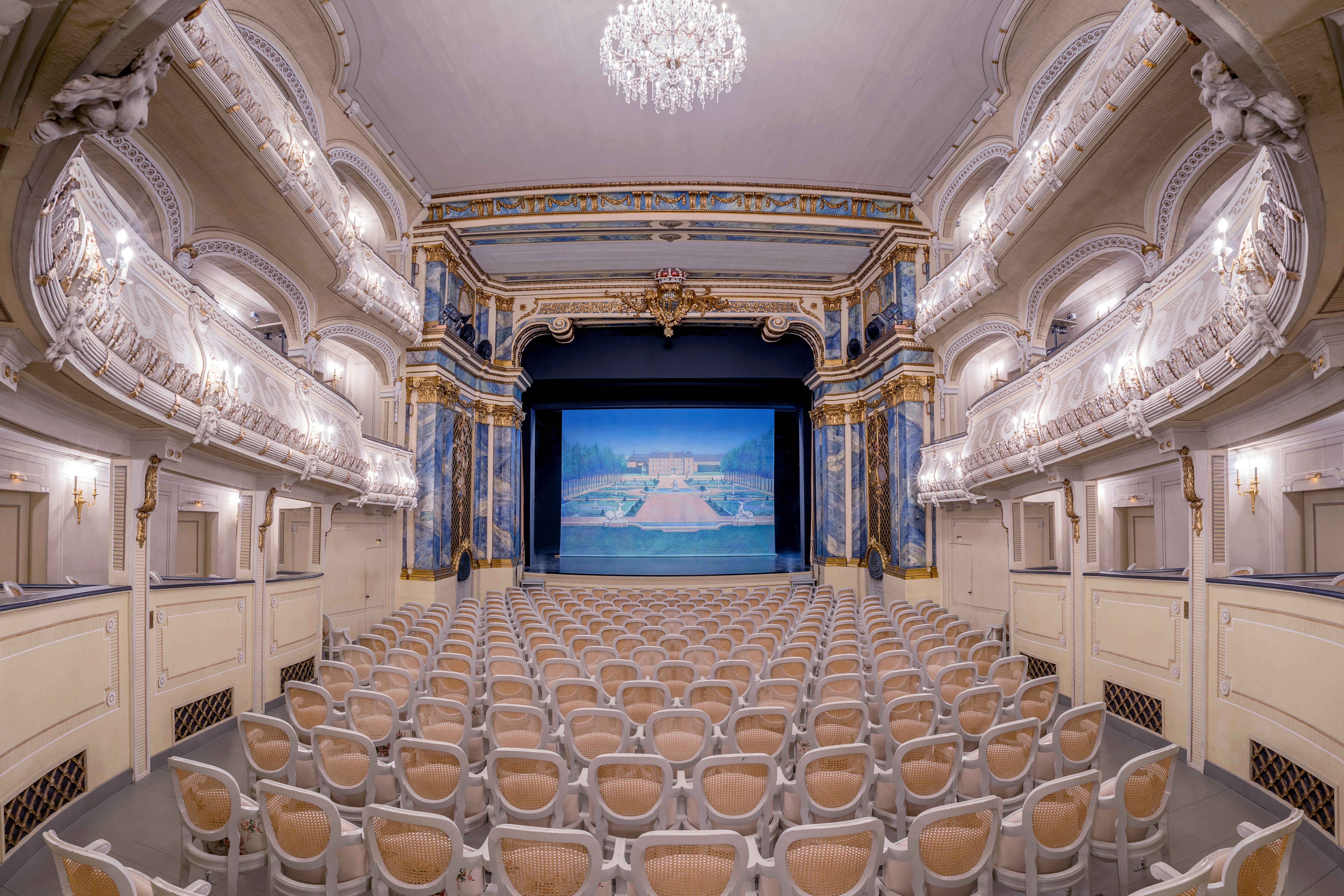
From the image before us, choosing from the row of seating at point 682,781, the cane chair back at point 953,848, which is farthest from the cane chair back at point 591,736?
the cane chair back at point 953,848

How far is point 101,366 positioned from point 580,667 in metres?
4.35

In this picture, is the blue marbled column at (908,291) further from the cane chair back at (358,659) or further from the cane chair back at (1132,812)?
the cane chair back at (1132,812)

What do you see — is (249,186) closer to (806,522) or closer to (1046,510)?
(1046,510)

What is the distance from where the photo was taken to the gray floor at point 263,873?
161 inches

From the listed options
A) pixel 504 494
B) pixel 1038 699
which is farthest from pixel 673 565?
pixel 1038 699

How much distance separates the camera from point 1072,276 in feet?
39.3

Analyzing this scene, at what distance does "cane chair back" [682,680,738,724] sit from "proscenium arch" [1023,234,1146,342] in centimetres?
897

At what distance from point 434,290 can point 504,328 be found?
3.64 metres

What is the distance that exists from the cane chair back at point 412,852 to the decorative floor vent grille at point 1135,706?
6.52 meters

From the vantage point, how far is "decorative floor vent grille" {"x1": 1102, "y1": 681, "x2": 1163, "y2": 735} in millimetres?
7094

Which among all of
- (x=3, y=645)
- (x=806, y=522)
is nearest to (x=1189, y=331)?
(x=3, y=645)

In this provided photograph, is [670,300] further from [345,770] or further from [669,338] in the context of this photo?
[345,770]

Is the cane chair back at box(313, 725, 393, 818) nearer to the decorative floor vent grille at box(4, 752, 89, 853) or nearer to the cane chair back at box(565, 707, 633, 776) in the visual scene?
→ the cane chair back at box(565, 707, 633, 776)

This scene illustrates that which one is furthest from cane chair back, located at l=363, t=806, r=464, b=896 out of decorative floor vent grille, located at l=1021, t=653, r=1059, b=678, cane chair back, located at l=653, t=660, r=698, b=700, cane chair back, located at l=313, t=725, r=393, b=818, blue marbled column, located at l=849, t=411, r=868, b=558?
blue marbled column, located at l=849, t=411, r=868, b=558
